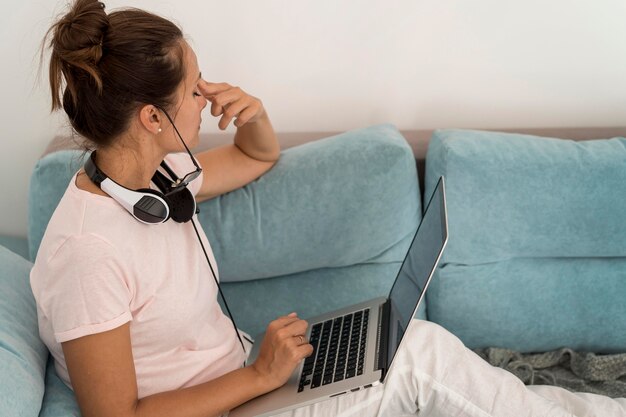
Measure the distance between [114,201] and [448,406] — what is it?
70 cm

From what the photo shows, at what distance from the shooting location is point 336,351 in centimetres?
142

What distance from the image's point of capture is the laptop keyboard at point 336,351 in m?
1.34

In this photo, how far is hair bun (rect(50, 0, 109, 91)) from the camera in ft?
3.82

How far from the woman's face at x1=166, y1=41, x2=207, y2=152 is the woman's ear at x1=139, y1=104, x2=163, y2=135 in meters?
0.03

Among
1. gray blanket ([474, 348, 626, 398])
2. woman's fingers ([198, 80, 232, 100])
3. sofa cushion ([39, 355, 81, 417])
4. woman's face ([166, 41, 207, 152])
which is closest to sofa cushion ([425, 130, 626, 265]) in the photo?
gray blanket ([474, 348, 626, 398])

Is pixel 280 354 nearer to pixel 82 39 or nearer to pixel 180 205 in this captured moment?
pixel 180 205

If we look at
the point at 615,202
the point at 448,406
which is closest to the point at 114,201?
the point at 448,406

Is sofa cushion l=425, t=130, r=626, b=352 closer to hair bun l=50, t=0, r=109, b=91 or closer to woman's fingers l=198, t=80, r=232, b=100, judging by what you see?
woman's fingers l=198, t=80, r=232, b=100

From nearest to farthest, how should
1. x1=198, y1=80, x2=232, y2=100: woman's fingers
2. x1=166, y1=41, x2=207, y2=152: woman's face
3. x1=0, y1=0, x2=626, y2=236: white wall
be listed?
1. x1=166, y1=41, x2=207, y2=152: woman's face
2. x1=198, y1=80, x2=232, y2=100: woman's fingers
3. x1=0, y1=0, x2=626, y2=236: white wall

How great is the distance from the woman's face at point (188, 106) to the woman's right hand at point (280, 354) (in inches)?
14.7

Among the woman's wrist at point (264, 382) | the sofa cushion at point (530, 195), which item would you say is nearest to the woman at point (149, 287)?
the woman's wrist at point (264, 382)

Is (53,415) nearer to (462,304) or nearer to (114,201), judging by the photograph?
(114,201)

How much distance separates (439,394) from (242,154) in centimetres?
68

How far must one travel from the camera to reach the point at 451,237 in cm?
174
